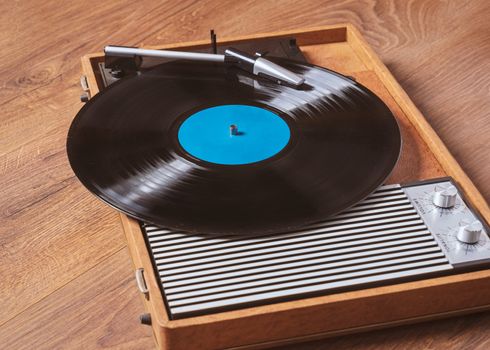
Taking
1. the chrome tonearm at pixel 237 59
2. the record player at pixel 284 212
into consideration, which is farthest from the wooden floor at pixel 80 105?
the chrome tonearm at pixel 237 59

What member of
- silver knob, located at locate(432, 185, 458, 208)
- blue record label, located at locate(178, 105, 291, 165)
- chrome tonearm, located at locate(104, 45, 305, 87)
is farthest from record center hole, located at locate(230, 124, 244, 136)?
silver knob, located at locate(432, 185, 458, 208)

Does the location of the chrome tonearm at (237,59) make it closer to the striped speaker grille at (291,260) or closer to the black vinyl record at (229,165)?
the black vinyl record at (229,165)

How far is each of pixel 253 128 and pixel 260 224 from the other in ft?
0.80

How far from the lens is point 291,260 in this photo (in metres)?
1.11

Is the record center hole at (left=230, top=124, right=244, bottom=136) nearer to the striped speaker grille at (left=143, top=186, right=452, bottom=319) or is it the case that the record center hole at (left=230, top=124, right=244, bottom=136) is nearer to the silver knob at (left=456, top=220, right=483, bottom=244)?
the striped speaker grille at (left=143, top=186, right=452, bottom=319)

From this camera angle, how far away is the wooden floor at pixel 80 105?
1145mm

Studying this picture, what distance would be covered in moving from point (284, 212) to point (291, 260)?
77mm

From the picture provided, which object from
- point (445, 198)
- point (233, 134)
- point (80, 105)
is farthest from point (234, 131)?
point (80, 105)

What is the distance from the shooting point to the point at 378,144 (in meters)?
1.30

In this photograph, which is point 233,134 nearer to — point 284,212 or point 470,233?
point 284,212

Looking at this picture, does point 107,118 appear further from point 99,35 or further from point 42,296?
point 99,35

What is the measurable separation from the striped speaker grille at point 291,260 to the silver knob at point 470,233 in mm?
36

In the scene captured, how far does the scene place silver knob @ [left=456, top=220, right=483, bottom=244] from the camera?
1.13 meters

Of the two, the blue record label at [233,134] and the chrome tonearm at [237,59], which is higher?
the chrome tonearm at [237,59]
